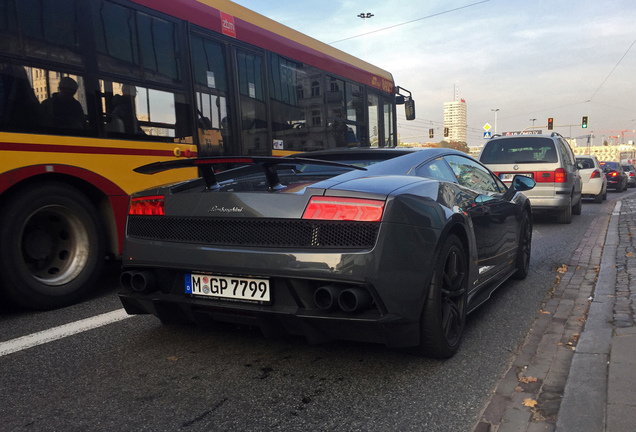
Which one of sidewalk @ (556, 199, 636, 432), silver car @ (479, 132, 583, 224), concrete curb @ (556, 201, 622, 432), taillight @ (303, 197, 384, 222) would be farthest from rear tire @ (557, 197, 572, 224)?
Result: taillight @ (303, 197, 384, 222)

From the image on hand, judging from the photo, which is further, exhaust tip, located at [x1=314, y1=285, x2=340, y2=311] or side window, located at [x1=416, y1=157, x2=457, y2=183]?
side window, located at [x1=416, y1=157, x2=457, y2=183]

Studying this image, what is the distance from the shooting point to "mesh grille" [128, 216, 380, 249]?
278 centimetres

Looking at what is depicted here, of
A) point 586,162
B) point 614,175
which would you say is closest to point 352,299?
point 586,162

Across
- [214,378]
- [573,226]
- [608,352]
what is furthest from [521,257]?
[573,226]

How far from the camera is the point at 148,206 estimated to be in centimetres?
335

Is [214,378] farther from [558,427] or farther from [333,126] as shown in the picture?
[333,126]

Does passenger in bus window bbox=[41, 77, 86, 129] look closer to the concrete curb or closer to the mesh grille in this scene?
the mesh grille

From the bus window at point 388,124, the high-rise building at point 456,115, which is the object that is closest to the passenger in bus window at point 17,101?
the bus window at point 388,124

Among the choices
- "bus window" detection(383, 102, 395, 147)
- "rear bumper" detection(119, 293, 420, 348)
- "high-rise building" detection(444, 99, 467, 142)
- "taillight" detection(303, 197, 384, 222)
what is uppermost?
"high-rise building" detection(444, 99, 467, 142)

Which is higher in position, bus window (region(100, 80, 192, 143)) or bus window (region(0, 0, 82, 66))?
bus window (region(0, 0, 82, 66))

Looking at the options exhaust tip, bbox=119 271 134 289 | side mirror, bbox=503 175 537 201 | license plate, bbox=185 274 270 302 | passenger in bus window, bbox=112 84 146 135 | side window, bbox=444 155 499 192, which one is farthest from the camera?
side mirror, bbox=503 175 537 201

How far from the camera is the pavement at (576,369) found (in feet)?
8.29

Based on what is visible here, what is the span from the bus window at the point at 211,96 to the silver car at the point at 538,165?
645 centimetres

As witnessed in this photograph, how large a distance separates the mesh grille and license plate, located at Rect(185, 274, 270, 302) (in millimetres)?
192
